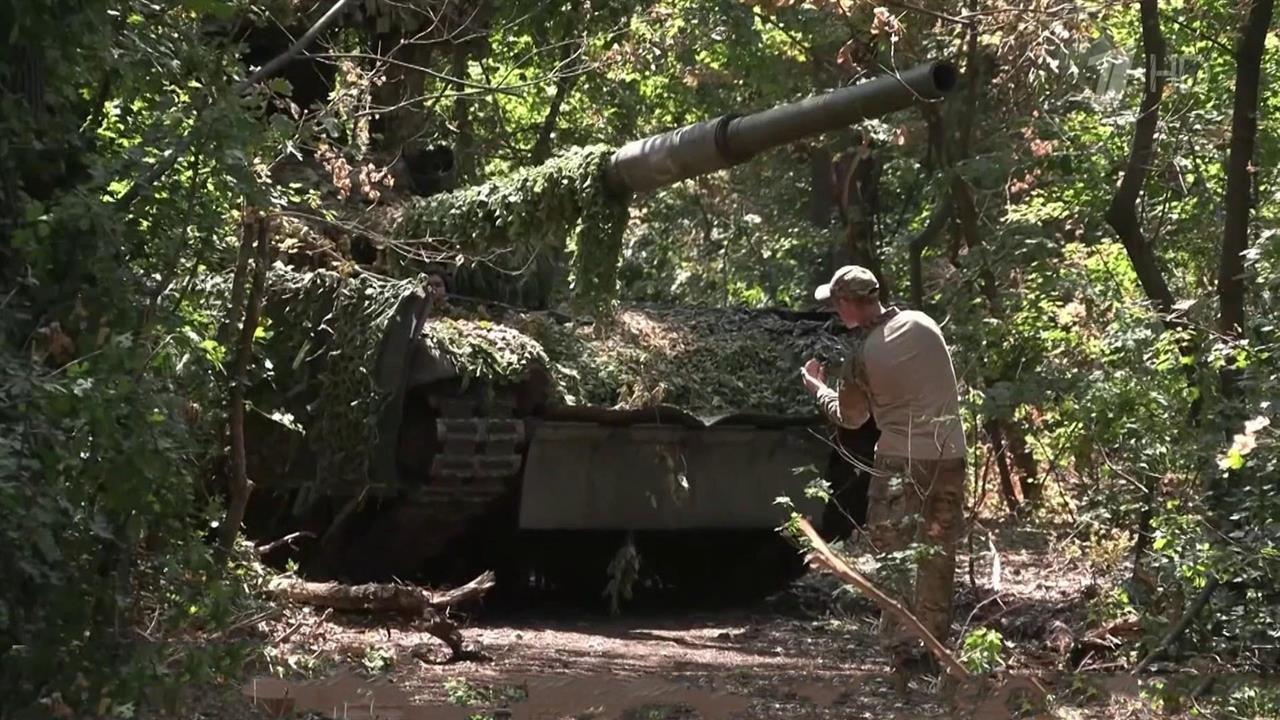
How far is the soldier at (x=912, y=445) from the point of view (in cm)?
699

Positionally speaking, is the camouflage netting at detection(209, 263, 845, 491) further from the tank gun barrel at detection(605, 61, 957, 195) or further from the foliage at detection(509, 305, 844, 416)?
the tank gun barrel at detection(605, 61, 957, 195)

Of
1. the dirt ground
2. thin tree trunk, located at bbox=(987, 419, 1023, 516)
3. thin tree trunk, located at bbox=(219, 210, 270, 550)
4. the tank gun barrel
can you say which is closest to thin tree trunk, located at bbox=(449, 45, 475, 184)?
the tank gun barrel

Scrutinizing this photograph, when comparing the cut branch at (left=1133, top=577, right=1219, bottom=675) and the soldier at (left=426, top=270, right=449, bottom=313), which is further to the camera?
the soldier at (left=426, top=270, right=449, bottom=313)

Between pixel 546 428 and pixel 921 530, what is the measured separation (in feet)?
10.0

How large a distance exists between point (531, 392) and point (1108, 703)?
3.83m

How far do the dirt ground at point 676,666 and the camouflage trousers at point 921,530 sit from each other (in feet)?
0.65

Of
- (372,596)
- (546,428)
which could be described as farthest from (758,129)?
(372,596)

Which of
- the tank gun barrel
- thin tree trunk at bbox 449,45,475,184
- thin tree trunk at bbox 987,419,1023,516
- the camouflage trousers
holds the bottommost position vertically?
the camouflage trousers

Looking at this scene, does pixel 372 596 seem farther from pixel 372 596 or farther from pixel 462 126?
pixel 462 126

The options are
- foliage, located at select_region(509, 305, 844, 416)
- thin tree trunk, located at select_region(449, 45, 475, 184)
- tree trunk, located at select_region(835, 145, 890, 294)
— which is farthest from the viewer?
tree trunk, located at select_region(835, 145, 890, 294)

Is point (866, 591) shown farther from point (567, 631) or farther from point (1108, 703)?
point (567, 631)

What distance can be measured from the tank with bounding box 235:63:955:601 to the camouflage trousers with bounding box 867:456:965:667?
3.62ft

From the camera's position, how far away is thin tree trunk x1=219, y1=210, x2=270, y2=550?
7633 mm

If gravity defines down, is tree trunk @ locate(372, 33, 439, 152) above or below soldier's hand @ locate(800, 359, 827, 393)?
above
